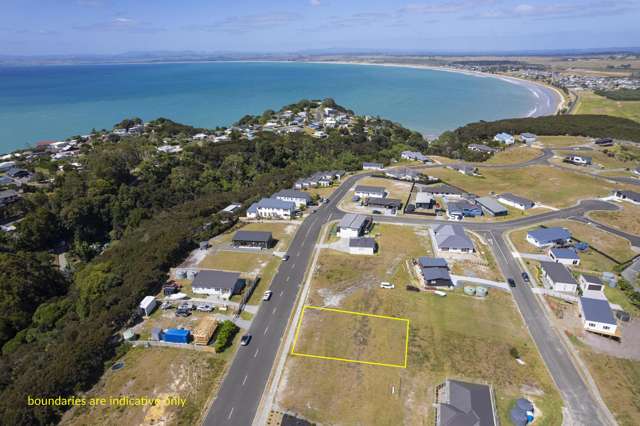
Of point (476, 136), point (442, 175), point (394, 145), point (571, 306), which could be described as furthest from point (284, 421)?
point (476, 136)

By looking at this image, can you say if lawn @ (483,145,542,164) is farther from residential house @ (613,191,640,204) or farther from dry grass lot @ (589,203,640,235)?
dry grass lot @ (589,203,640,235)

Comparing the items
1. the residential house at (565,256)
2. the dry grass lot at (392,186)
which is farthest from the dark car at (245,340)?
the dry grass lot at (392,186)

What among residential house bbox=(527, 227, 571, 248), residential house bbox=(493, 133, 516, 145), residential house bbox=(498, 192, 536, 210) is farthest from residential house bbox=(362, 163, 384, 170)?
residential house bbox=(493, 133, 516, 145)

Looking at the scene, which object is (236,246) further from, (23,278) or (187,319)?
(23,278)

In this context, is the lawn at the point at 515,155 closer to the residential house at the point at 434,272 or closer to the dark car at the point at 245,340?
the residential house at the point at 434,272

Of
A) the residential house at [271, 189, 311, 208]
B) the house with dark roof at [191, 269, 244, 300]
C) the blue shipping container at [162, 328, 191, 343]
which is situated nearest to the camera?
the blue shipping container at [162, 328, 191, 343]

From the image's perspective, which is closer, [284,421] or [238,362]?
[284,421]

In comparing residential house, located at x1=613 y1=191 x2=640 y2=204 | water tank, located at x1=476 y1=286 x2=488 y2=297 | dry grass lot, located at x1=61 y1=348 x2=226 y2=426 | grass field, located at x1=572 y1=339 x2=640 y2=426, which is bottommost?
grass field, located at x1=572 y1=339 x2=640 y2=426
